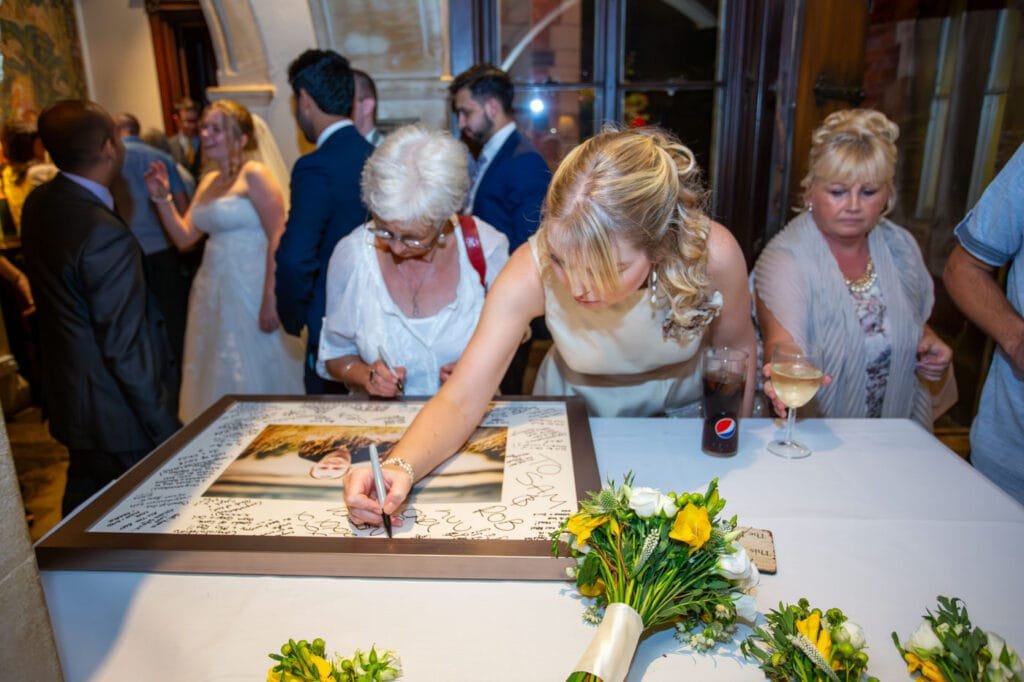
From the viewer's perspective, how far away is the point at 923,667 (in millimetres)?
854

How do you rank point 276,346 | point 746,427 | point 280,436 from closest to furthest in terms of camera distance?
point 280,436 → point 746,427 → point 276,346

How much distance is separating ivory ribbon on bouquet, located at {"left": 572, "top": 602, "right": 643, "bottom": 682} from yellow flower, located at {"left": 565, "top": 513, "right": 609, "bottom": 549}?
3.8 inches

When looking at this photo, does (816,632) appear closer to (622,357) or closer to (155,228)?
(622,357)

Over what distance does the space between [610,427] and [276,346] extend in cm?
239

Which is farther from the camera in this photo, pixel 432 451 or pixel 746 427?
pixel 746 427

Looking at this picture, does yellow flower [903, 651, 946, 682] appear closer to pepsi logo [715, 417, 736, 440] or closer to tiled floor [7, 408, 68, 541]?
pepsi logo [715, 417, 736, 440]

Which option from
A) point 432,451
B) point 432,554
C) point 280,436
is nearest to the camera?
point 432,554

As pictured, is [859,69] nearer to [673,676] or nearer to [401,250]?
[401,250]

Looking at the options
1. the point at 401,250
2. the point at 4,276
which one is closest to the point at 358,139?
the point at 401,250

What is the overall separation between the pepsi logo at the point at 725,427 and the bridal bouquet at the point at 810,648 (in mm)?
586

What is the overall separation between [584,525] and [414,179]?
1249mm

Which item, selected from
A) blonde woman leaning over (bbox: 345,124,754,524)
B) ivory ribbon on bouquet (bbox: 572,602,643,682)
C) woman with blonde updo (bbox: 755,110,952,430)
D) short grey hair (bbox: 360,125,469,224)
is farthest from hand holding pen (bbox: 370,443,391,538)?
woman with blonde updo (bbox: 755,110,952,430)

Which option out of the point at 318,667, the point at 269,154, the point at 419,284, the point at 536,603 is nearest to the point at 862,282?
the point at 419,284

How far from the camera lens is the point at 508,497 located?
127 centimetres
